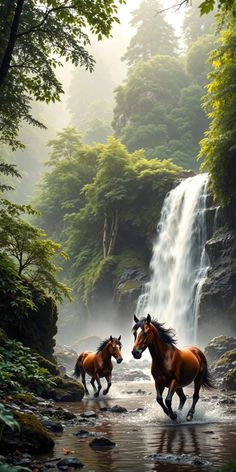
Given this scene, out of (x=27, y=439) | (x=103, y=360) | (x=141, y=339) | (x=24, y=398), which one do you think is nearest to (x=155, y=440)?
(x=141, y=339)

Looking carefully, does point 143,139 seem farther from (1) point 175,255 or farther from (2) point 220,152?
(2) point 220,152

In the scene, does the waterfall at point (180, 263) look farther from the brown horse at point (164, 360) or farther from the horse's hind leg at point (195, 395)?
the brown horse at point (164, 360)

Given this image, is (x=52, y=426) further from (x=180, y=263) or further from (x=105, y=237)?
(x=105, y=237)

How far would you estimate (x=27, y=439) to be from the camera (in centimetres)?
702

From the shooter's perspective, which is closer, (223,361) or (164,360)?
(164,360)

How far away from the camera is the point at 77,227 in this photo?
50594mm

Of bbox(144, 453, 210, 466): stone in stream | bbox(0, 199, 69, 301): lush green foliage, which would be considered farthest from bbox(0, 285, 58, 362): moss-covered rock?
bbox(144, 453, 210, 466): stone in stream

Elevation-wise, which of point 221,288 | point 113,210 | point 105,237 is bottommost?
point 221,288

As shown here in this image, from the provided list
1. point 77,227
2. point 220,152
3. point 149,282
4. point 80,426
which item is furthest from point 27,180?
point 80,426

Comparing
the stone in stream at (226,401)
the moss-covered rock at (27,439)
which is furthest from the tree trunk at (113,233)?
the moss-covered rock at (27,439)

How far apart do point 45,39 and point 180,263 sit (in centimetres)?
2342

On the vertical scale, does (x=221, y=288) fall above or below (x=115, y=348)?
above

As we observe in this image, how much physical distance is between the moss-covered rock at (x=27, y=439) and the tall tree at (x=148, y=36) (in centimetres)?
8439

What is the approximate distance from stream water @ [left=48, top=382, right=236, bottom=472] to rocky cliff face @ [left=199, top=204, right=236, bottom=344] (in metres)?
15.3
